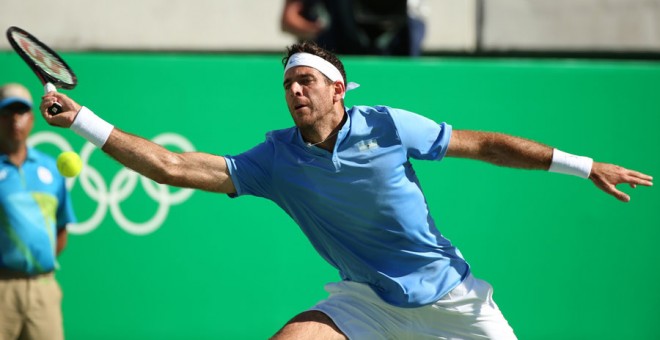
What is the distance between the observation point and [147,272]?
741 centimetres

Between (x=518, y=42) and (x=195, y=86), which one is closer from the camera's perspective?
(x=195, y=86)

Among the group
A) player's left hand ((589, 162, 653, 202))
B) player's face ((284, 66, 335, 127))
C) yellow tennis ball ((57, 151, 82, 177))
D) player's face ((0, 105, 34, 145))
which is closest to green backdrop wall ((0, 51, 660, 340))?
player's face ((0, 105, 34, 145))

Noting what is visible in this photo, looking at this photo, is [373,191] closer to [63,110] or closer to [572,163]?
[572,163]

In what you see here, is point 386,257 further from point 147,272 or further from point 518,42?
point 518,42

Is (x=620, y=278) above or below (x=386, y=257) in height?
below

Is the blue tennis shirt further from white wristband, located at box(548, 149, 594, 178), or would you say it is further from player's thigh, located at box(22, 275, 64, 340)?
player's thigh, located at box(22, 275, 64, 340)

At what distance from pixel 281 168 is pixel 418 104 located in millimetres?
2653

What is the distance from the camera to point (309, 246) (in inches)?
299

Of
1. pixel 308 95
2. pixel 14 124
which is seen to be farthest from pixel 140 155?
pixel 14 124

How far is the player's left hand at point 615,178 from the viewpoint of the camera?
17.1ft

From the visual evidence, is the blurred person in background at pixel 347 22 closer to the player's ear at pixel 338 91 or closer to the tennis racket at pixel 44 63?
the player's ear at pixel 338 91

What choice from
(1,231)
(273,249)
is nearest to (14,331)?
(1,231)

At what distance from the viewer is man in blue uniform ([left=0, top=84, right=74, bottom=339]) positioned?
645 centimetres

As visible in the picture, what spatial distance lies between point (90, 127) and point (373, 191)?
1355 millimetres
